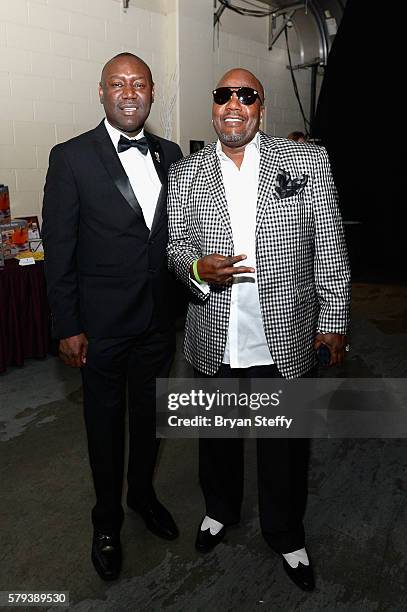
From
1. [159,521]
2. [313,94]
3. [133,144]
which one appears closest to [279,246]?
[133,144]

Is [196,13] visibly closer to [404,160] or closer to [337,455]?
[404,160]

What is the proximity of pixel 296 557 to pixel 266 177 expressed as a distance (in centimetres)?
120

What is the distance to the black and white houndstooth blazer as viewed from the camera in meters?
1.53

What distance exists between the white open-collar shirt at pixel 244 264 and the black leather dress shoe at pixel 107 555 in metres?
0.73

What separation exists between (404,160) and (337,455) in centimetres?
483

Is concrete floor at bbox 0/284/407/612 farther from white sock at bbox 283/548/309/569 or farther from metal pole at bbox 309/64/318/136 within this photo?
metal pole at bbox 309/64/318/136

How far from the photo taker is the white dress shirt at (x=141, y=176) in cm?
166

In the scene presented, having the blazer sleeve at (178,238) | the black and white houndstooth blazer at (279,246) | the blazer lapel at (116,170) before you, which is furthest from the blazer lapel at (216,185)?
the blazer lapel at (116,170)

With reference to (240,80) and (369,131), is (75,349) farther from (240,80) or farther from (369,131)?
(369,131)

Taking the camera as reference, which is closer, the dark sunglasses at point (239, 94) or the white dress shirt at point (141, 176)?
the dark sunglasses at point (239, 94)

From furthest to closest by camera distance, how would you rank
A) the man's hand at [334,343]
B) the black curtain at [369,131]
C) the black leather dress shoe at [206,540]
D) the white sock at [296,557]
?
1. the black curtain at [369,131]
2. the black leather dress shoe at [206,540]
3. the white sock at [296,557]
4. the man's hand at [334,343]

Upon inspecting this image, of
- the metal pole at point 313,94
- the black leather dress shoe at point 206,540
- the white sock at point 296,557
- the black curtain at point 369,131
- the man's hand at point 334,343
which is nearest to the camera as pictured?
the man's hand at point 334,343

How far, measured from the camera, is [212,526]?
188 cm

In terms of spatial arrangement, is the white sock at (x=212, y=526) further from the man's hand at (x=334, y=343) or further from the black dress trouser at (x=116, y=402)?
the man's hand at (x=334, y=343)
